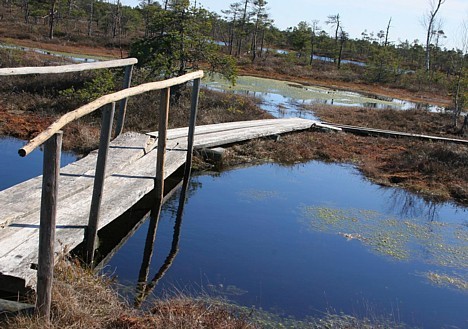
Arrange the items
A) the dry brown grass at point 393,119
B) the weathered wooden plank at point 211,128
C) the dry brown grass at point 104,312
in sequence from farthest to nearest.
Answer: the dry brown grass at point 393,119, the weathered wooden plank at point 211,128, the dry brown grass at point 104,312

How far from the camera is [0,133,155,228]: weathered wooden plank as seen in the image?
5.50 m

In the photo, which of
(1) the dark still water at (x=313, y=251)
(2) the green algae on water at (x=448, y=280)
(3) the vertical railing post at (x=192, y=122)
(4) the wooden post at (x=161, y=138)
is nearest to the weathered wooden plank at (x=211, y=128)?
(3) the vertical railing post at (x=192, y=122)

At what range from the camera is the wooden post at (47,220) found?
3.63 m

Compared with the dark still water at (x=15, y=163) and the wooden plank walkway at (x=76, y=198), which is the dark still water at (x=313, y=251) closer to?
the wooden plank walkway at (x=76, y=198)

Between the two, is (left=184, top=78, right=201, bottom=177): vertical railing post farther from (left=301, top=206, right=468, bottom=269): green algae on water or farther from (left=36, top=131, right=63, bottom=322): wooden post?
(left=36, top=131, right=63, bottom=322): wooden post

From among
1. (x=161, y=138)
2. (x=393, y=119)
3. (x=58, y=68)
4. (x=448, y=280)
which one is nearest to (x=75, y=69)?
(x=58, y=68)

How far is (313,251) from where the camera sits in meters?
7.08

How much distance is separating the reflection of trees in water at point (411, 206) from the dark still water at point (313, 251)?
0.9 inches

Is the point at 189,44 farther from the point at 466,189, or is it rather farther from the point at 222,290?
A: the point at 222,290

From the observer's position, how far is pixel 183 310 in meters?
4.56

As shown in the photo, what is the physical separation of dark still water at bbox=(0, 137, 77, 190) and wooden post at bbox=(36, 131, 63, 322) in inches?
171

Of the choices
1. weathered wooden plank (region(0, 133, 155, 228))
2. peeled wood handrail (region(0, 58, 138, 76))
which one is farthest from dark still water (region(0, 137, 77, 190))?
peeled wood handrail (region(0, 58, 138, 76))

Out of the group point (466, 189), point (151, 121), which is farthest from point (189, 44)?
point (466, 189)

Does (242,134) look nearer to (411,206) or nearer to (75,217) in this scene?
(411,206)
